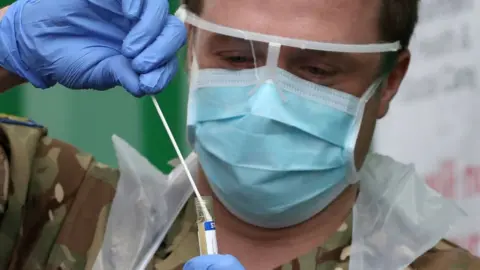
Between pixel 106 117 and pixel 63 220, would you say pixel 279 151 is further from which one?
pixel 106 117

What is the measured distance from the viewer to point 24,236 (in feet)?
3.95

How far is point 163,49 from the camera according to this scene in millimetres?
973

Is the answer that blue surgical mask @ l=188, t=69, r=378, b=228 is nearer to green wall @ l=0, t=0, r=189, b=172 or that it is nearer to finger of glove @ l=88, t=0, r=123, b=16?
finger of glove @ l=88, t=0, r=123, b=16

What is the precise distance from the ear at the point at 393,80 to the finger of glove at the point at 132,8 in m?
0.47

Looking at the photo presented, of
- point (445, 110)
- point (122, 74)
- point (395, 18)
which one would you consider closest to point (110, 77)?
point (122, 74)

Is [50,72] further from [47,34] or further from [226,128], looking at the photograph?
[226,128]

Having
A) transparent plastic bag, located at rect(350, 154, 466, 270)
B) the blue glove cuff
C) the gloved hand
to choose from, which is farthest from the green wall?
the gloved hand

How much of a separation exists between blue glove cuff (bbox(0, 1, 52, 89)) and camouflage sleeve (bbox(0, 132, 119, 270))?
0.64 ft

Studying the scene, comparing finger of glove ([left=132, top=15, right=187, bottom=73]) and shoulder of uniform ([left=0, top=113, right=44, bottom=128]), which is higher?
finger of glove ([left=132, top=15, right=187, bottom=73])

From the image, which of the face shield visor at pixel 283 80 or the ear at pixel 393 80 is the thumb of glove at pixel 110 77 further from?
the ear at pixel 393 80

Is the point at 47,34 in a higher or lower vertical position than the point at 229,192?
higher

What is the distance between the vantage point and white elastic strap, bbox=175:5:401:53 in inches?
43.2

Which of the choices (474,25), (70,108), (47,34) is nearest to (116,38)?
(47,34)

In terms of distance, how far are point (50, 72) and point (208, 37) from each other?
278 millimetres
